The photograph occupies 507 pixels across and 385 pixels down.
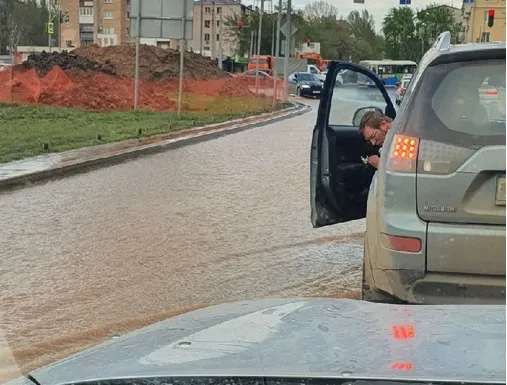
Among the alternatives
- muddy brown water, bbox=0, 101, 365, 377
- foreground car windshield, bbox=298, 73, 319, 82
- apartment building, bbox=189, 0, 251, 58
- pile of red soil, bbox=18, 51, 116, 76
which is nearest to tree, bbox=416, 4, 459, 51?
apartment building, bbox=189, 0, 251, 58

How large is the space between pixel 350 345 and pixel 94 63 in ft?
128

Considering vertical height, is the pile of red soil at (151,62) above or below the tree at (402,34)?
below

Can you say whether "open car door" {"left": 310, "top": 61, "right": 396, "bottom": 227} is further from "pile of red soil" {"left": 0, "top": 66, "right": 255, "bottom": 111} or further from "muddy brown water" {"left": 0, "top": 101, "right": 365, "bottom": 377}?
"pile of red soil" {"left": 0, "top": 66, "right": 255, "bottom": 111}

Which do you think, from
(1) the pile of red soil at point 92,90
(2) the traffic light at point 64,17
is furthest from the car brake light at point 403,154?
(2) the traffic light at point 64,17

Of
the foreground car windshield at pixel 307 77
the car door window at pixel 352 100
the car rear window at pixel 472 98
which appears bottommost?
the foreground car windshield at pixel 307 77

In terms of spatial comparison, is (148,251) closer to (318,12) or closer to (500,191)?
(500,191)

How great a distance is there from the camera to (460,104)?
438cm

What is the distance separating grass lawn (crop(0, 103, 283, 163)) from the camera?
54.0ft

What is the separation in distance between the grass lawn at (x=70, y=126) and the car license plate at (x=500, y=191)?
11158 millimetres

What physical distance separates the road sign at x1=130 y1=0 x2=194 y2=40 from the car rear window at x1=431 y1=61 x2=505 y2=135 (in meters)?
21.0

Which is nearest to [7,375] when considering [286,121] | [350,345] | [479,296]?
[479,296]

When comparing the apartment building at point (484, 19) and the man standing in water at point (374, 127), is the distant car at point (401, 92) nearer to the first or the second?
the man standing in water at point (374, 127)

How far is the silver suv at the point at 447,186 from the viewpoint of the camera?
4270mm

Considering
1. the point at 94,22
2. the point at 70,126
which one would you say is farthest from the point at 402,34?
the point at 70,126
